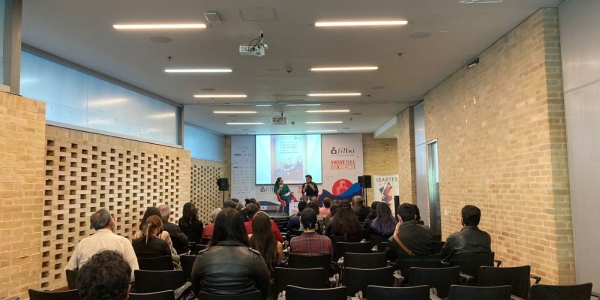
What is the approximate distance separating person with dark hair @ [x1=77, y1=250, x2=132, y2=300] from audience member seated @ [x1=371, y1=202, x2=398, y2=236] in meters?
5.04

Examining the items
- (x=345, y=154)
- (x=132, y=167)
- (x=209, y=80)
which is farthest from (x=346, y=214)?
(x=345, y=154)

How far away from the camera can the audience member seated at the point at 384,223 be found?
6367mm

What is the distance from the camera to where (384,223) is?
6379 mm

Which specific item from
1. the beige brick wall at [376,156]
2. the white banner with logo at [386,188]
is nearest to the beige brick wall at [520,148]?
the white banner with logo at [386,188]

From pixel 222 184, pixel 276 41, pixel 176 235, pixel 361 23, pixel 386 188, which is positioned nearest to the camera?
pixel 361 23

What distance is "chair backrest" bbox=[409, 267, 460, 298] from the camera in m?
3.70

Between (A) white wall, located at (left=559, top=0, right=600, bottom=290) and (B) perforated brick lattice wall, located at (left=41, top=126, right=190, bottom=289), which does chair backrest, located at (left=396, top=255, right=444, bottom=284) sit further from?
(B) perforated brick lattice wall, located at (left=41, top=126, right=190, bottom=289)

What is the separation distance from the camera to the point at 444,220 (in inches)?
356

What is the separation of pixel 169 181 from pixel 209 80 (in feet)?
10.3

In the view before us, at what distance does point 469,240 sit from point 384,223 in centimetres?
200

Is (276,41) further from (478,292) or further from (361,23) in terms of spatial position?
(478,292)

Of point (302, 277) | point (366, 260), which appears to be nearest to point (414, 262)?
point (366, 260)

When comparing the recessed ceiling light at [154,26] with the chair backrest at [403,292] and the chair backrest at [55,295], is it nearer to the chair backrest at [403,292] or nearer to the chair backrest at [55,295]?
the chair backrest at [55,295]

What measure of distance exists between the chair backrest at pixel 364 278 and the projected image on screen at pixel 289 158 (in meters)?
13.9
